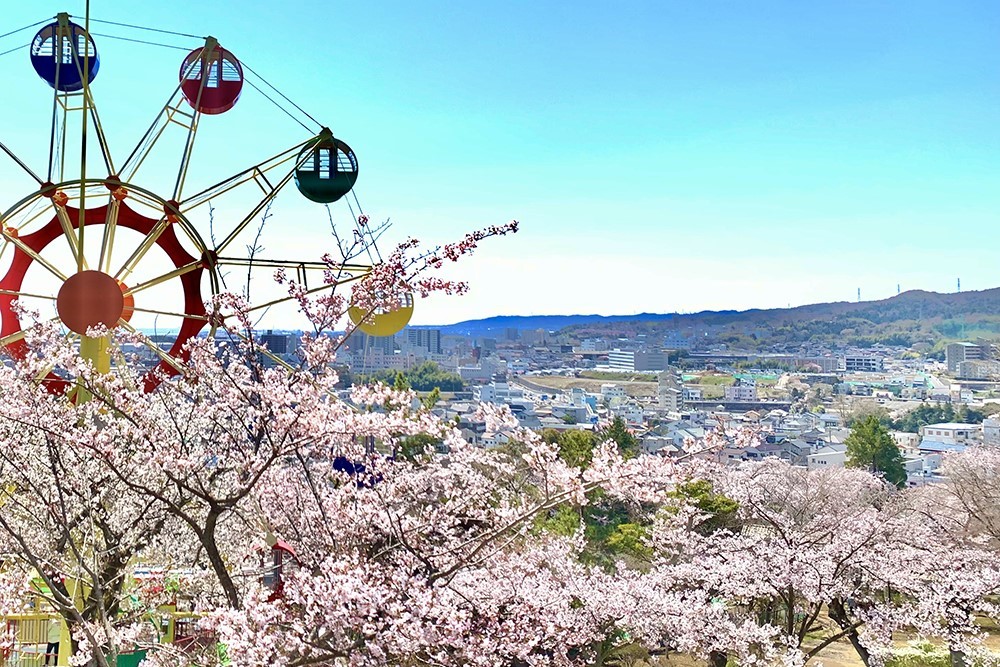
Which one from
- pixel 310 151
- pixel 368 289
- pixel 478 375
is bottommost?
pixel 478 375

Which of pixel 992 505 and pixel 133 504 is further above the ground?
pixel 133 504

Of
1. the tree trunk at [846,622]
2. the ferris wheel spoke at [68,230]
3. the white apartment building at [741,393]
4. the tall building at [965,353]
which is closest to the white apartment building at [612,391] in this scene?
the white apartment building at [741,393]

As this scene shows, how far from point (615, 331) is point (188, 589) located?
98.8 m

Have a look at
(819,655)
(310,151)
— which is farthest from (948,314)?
(310,151)

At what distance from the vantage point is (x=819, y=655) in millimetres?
10578

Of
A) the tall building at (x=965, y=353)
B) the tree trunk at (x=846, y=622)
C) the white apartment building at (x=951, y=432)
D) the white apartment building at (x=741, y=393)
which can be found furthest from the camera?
the tall building at (x=965, y=353)

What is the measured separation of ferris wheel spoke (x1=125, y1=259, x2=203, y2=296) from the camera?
6020mm

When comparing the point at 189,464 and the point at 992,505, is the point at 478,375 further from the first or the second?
the point at 189,464

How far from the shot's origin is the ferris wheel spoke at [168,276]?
6.02 meters

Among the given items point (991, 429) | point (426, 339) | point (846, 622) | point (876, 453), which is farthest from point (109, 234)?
point (426, 339)

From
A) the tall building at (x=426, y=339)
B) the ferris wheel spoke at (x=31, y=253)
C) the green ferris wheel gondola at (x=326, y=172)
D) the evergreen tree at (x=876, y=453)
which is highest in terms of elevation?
the green ferris wheel gondola at (x=326, y=172)

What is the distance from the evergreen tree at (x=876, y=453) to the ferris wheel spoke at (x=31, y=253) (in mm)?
30807

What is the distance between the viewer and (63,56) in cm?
640

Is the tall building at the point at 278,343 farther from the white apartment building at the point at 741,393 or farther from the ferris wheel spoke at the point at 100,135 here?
the white apartment building at the point at 741,393
